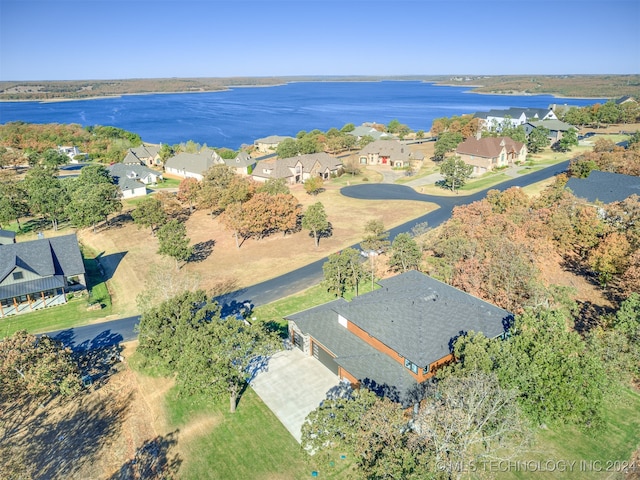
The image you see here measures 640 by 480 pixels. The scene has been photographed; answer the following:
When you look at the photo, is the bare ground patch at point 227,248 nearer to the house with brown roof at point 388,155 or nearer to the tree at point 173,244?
the tree at point 173,244

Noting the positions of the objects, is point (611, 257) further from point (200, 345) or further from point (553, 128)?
point (553, 128)

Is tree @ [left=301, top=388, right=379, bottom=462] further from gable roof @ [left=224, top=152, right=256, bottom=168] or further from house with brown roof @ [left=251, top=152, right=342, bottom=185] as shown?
gable roof @ [left=224, top=152, right=256, bottom=168]

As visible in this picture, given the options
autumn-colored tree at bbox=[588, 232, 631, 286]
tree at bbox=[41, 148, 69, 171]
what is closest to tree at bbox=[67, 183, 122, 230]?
tree at bbox=[41, 148, 69, 171]

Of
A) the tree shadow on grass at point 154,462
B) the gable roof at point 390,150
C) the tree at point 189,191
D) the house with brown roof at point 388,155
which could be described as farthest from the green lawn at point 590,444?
the gable roof at point 390,150

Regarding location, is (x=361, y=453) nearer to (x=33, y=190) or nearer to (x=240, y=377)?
(x=240, y=377)

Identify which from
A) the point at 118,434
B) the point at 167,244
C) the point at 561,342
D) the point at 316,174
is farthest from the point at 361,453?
the point at 316,174

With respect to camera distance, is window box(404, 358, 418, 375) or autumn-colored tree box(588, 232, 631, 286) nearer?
window box(404, 358, 418, 375)
